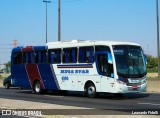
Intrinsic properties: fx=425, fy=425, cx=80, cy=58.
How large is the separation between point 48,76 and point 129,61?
703 cm

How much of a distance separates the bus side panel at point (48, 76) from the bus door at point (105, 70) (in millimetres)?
4658

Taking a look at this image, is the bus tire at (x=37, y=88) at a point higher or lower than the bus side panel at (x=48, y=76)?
lower

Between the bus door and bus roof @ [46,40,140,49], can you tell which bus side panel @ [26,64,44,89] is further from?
the bus door

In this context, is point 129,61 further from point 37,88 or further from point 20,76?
point 20,76

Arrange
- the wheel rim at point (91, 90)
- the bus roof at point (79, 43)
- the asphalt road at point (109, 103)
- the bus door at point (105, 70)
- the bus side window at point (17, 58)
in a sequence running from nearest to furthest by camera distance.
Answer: the asphalt road at point (109, 103)
the bus door at point (105, 70)
the bus roof at point (79, 43)
the wheel rim at point (91, 90)
the bus side window at point (17, 58)

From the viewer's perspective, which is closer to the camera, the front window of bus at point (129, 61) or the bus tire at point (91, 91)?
the front window of bus at point (129, 61)

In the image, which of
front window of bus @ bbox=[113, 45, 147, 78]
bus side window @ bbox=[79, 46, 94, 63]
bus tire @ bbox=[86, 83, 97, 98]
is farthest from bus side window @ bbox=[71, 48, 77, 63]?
front window of bus @ bbox=[113, 45, 147, 78]

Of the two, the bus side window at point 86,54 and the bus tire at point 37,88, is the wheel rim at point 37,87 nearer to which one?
the bus tire at point 37,88

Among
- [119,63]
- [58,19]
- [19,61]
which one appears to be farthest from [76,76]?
[58,19]

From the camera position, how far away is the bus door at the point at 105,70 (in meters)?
22.9

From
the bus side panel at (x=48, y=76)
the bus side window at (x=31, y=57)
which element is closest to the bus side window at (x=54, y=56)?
the bus side panel at (x=48, y=76)

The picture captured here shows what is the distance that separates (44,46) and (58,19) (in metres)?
11.7

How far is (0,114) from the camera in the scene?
50.4 feet

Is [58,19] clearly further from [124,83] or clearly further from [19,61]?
[124,83]
